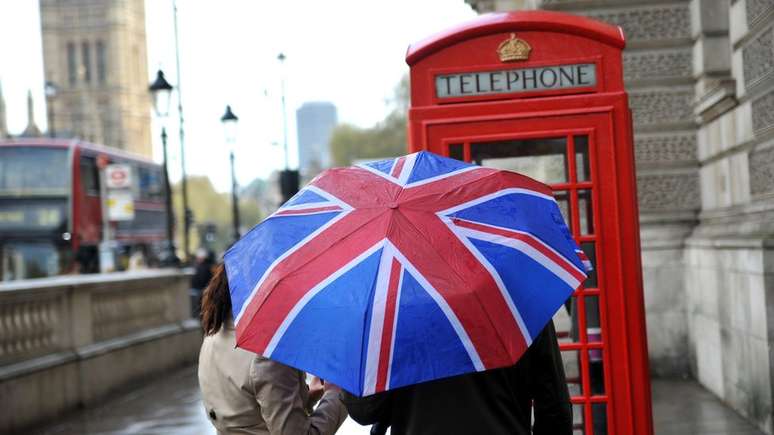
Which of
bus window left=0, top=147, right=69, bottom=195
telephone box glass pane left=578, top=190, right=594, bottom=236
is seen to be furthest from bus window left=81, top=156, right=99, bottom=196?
telephone box glass pane left=578, top=190, right=594, bottom=236

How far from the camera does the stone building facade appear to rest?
872 centimetres

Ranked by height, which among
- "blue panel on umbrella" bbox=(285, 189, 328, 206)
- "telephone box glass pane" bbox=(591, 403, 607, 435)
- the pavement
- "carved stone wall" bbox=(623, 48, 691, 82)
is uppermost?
"carved stone wall" bbox=(623, 48, 691, 82)

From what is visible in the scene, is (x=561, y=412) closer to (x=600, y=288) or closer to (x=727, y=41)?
(x=600, y=288)

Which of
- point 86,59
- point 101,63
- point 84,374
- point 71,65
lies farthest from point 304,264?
point 71,65

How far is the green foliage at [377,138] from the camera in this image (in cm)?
9306

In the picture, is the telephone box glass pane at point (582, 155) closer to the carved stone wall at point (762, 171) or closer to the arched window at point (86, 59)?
the carved stone wall at point (762, 171)

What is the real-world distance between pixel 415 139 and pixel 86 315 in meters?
8.55

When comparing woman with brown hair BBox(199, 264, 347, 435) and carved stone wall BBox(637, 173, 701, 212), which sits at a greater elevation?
carved stone wall BBox(637, 173, 701, 212)

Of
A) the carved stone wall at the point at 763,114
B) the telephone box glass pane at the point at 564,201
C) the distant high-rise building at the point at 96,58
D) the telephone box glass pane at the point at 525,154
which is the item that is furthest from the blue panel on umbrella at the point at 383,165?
the distant high-rise building at the point at 96,58

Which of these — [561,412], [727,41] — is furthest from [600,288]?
[727,41]

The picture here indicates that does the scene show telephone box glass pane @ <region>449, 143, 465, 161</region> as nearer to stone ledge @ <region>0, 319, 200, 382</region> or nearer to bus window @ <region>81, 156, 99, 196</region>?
stone ledge @ <region>0, 319, 200, 382</region>

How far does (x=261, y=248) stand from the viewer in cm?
338

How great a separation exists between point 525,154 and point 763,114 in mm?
3630

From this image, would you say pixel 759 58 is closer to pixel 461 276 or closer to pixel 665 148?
pixel 665 148
